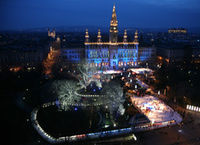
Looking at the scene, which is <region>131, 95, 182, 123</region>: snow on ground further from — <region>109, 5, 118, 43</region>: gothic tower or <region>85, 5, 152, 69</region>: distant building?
<region>109, 5, 118, 43</region>: gothic tower

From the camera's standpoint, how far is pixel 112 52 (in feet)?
169

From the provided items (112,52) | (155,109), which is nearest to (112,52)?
(112,52)

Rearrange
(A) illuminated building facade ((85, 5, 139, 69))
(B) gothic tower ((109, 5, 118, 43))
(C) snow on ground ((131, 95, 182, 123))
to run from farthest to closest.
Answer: (A) illuminated building facade ((85, 5, 139, 69))
(B) gothic tower ((109, 5, 118, 43))
(C) snow on ground ((131, 95, 182, 123))

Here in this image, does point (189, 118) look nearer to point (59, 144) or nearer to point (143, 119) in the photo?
point (143, 119)

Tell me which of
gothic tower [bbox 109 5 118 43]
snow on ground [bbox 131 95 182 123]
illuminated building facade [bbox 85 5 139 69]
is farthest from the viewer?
illuminated building facade [bbox 85 5 139 69]

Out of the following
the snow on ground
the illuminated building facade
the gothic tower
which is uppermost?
the gothic tower

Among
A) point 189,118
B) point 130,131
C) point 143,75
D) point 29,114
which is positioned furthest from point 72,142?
point 143,75

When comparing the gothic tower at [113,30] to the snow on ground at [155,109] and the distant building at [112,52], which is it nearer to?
the distant building at [112,52]

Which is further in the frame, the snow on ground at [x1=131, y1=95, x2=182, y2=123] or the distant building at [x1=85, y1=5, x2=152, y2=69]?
the distant building at [x1=85, y1=5, x2=152, y2=69]

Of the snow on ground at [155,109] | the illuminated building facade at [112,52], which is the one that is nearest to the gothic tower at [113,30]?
the illuminated building facade at [112,52]

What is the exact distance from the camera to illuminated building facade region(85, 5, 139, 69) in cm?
5072

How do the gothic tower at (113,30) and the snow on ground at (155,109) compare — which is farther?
the gothic tower at (113,30)

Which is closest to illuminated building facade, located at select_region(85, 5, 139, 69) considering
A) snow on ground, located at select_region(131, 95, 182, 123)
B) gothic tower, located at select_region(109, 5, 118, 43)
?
gothic tower, located at select_region(109, 5, 118, 43)

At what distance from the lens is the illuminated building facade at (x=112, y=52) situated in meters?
50.7
